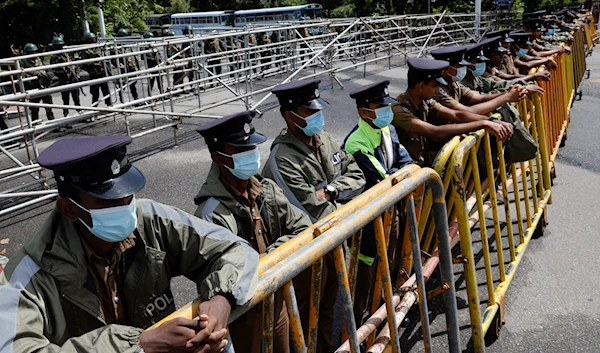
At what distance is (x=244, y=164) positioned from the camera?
9.28 ft

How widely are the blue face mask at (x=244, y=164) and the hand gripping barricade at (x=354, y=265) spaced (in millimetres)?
719

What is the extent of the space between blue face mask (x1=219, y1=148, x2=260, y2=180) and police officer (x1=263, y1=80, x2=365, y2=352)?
0.52 metres

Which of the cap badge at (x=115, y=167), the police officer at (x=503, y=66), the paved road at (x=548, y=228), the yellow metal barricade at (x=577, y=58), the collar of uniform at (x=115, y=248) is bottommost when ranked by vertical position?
the paved road at (x=548, y=228)

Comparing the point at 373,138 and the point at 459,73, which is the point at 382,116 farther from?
the point at 459,73

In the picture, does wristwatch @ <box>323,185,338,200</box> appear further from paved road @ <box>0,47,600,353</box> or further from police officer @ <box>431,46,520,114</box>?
police officer @ <box>431,46,520,114</box>

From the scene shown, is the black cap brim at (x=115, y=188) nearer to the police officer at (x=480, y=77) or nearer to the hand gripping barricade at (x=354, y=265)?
the hand gripping barricade at (x=354, y=265)

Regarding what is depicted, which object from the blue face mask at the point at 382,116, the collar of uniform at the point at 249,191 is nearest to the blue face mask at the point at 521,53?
the blue face mask at the point at 382,116

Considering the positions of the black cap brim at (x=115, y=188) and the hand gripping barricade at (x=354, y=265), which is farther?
the black cap brim at (x=115, y=188)

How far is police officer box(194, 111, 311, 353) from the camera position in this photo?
2.77 meters

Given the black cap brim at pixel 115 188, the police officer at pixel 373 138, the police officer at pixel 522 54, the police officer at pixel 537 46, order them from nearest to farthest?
the black cap brim at pixel 115 188 → the police officer at pixel 373 138 → the police officer at pixel 522 54 → the police officer at pixel 537 46

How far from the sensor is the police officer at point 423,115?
4.12m

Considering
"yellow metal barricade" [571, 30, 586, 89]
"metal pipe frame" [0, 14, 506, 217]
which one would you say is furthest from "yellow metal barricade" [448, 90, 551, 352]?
"yellow metal barricade" [571, 30, 586, 89]

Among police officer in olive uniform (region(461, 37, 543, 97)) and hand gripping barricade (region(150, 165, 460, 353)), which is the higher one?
police officer in olive uniform (region(461, 37, 543, 97))

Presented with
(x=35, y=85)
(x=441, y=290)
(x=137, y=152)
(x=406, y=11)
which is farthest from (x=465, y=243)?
(x=406, y=11)
